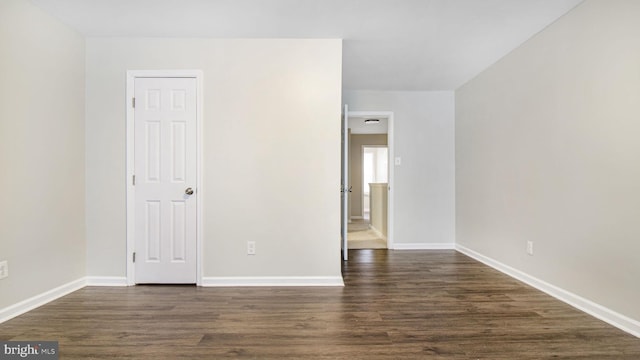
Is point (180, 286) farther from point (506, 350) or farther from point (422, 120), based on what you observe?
point (422, 120)

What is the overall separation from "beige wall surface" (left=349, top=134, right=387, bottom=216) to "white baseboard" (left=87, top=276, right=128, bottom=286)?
236 inches

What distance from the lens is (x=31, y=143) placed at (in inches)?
92.7

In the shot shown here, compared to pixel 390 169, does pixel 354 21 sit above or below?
Answer: above

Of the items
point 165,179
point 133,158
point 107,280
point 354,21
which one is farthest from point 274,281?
point 354,21

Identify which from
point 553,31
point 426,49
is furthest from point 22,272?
point 553,31

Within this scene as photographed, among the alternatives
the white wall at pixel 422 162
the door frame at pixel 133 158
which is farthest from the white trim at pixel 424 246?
A: the door frame at pixel 133 158

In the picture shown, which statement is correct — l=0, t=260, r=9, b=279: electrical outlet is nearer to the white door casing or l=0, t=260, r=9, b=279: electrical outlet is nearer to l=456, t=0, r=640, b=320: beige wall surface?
the white door casing

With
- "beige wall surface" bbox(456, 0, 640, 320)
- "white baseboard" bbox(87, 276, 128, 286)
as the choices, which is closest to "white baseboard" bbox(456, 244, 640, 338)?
"beige wall surface" bbox(456, 0, 640, 320)

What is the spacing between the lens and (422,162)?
457 cm

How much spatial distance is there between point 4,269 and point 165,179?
1.25 m

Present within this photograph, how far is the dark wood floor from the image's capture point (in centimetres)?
177

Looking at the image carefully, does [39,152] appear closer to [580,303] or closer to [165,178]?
[165,178]

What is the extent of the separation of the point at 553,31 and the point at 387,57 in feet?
4.77

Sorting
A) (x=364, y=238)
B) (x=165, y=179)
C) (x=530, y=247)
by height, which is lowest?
(x=364, y=238)
